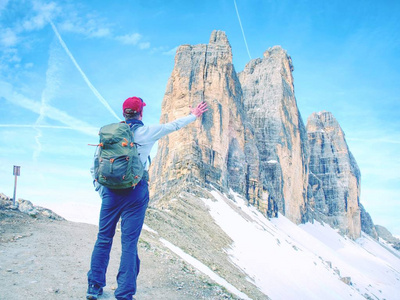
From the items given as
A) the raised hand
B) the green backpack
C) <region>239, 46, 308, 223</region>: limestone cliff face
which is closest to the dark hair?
the green backpack

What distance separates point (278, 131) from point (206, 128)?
27023 millimetres

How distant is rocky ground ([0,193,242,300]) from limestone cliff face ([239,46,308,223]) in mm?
40286

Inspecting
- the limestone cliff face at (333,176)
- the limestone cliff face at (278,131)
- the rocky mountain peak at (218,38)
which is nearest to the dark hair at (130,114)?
the rocky mountain peak at (218,38)

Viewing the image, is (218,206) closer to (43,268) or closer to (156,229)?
(156,229)

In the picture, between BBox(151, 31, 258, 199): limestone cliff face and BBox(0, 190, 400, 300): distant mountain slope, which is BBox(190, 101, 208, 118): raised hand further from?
BBox(151, 31, 258, 199): limestone cliff face

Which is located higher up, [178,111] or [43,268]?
[178,111]

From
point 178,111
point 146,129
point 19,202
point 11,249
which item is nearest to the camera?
point 146,129

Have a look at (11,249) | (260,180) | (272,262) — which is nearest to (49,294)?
(11,249)

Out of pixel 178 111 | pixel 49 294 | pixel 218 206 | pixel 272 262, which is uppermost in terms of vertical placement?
pixel 178 111

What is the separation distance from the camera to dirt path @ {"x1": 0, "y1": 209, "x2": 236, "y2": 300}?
13.7 feet

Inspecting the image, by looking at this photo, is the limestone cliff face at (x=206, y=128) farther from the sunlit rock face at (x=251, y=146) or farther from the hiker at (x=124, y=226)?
the hiker at (x=124, y=226)

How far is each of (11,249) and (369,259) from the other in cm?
5782

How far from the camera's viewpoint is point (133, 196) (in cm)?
396

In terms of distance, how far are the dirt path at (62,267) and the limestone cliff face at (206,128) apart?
68.0 feet
